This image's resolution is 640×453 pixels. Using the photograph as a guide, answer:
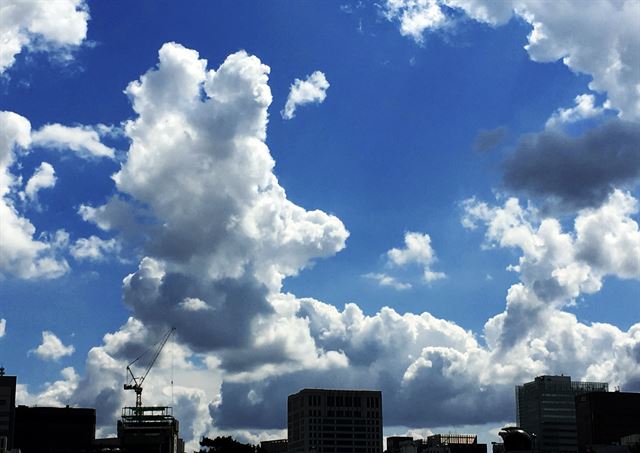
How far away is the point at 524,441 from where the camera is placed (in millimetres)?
171750

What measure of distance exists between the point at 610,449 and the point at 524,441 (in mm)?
19760

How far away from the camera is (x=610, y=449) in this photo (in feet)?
593
